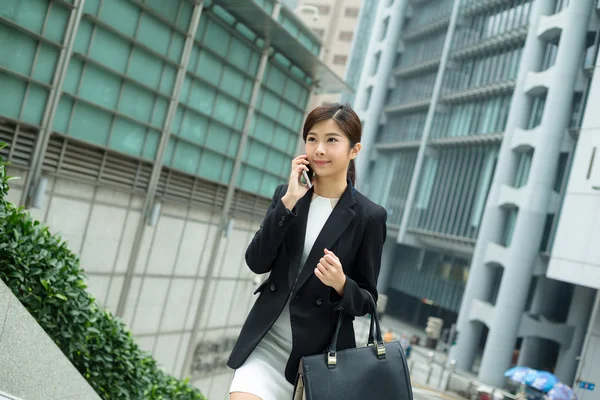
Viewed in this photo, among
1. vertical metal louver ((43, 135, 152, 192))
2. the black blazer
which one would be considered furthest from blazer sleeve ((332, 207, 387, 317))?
vertical metal louver ((43, 135, 152, 192))

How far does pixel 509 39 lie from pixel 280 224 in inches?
1846

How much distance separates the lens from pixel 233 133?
59.5 feet

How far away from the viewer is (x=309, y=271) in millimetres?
2697

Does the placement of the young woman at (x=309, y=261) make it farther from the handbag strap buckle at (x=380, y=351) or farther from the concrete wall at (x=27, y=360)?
the concrete wall at (x=27, y=360)

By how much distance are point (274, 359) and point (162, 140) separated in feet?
43.1

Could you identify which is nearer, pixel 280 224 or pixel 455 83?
pixel 280 224

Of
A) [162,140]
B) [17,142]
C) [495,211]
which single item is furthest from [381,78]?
[17,142]

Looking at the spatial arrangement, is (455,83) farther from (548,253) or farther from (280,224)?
(280,224)

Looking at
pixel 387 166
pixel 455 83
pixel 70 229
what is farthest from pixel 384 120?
pixel 70 229

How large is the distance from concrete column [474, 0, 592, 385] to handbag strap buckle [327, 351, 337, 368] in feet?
127

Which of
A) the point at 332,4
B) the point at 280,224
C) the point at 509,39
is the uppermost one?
the point at 332,4

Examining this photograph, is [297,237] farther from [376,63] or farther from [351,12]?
[351,12]

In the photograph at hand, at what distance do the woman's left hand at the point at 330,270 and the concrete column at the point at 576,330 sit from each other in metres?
37.9

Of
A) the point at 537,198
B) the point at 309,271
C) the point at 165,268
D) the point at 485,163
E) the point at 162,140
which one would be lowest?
the point at 165,268
